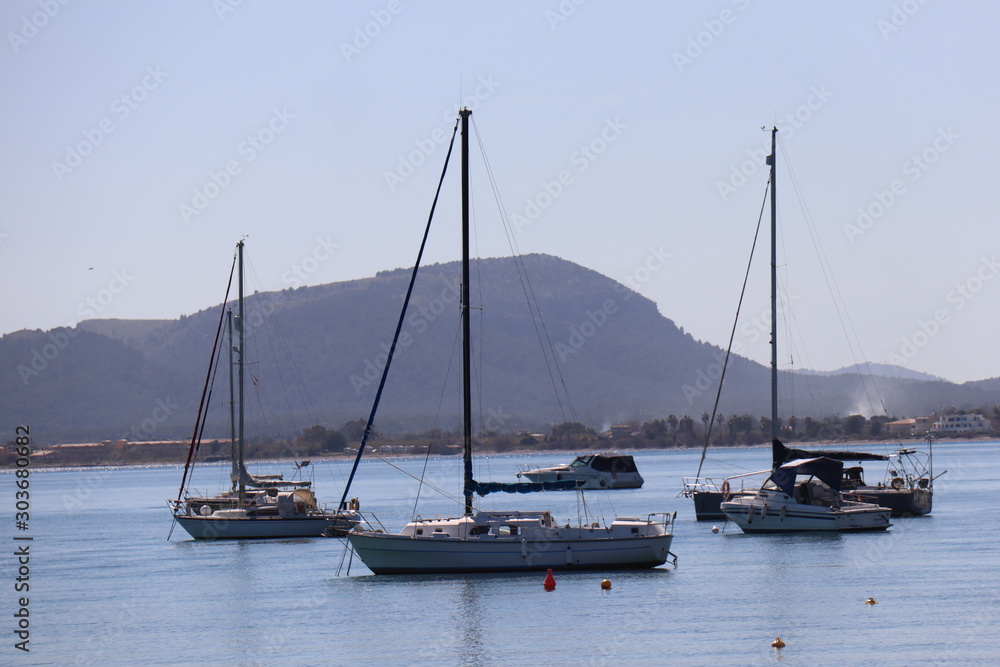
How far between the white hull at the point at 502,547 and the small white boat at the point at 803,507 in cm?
1373

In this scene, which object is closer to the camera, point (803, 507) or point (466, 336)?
point (466, 336)

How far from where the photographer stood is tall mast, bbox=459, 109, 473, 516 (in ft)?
143

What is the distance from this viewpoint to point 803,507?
5797cm

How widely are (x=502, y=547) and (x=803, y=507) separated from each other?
19.2m

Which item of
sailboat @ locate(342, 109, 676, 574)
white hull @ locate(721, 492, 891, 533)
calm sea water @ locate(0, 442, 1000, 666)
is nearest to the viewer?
calm sea water @ locate(0, 442, 1000, 666)

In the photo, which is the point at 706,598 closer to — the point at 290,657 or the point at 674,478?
the point at 290,657

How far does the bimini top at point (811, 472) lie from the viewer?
5841 cm

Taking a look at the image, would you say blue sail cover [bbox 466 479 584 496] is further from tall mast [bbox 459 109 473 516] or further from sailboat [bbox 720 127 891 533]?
sailboat [bbox 720 127 891 533]

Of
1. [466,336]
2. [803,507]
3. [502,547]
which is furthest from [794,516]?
[466,336]

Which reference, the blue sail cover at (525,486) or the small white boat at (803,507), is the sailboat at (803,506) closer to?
the small white boat at (803,507)

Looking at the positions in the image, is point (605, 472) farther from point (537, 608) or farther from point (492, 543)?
point (537, 608)

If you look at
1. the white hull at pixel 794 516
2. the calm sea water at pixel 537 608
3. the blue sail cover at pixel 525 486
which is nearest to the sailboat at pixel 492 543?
the blue sail cover at pixel 525 486

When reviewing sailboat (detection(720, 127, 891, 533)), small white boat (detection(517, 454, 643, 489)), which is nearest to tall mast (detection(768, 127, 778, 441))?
sailboat (detection(720, 127, 891, 533))

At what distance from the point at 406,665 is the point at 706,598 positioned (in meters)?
12.7
